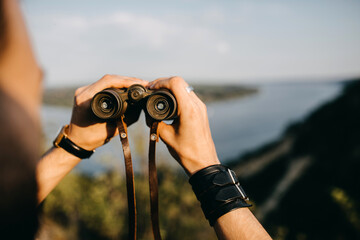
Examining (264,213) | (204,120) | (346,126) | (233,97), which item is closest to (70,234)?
(204,120)

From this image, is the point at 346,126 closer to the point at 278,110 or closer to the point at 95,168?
the point at 95,168

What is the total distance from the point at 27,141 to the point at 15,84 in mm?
163

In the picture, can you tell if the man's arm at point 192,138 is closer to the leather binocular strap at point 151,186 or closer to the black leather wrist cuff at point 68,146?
the leather binocular strap at point 151,186

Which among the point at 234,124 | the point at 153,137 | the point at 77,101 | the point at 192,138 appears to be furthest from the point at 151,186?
the point at 234,124

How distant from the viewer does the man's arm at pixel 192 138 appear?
1.23 m

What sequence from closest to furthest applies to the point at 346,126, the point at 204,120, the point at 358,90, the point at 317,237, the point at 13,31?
the point at 13,31, the point at 204,120, the point at 317,237, the point at 346,126, the point at 358,90

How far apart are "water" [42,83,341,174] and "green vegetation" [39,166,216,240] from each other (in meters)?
0.81

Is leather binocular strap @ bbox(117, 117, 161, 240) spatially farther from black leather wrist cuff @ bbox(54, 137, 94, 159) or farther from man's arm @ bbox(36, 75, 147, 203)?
black leather wrist cuff @ bbox(54, 137, 94, 159)

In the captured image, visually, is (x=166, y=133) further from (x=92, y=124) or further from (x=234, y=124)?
(x=234, y=124)

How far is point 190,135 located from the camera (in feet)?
4.74

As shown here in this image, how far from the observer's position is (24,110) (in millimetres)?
641

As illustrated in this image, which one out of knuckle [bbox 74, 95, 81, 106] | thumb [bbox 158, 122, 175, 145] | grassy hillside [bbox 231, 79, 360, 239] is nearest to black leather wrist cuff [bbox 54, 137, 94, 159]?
knuckle [bbox 74, 95, 81, 106]

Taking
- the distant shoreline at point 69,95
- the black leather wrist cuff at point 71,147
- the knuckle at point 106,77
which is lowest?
the black leather wrist cuff at point 71,147

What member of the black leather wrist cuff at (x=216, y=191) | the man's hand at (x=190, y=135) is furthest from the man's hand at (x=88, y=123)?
the black leather wrist cuff at (x=216, y=191)
